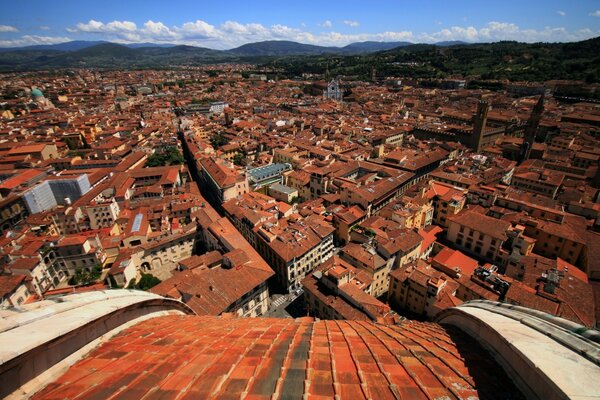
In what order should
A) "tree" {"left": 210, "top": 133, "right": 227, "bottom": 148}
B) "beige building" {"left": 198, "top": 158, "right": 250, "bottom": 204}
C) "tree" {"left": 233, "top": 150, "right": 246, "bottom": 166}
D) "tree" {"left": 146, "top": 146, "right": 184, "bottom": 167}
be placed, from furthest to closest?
"tree" {"left": 210, "top": 133, "right": 227, "bottom": 148} → "tree" {"left": 233, "top": 150, "right": 246, "bottom": 166} → "tree" {"left": 146, "top": 146, "right": 184, "bottom": 167} → "beige building" {"left": 198, "top": 158, "right": 250, "bottom": 204}

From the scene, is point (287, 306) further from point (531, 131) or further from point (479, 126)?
point (479, 126)

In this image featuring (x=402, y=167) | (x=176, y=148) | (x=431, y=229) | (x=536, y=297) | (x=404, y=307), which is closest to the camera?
(x=536, y=297)

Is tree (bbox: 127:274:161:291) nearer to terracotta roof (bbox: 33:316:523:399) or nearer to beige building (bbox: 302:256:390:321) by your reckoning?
beige building (bbox: 302:256:390:321)

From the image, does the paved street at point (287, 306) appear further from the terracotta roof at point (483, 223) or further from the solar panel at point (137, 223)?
the terracotta roof at point (483, 223)

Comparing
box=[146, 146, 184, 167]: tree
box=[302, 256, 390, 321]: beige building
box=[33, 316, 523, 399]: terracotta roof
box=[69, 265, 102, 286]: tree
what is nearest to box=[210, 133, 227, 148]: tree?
box=[146, 146, 184, 167]: tree

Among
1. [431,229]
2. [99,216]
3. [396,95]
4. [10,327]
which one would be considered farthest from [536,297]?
[396,95]

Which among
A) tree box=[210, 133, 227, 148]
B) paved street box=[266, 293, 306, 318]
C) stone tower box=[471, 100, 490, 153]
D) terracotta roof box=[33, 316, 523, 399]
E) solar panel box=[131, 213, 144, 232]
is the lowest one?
paved street box=[266, 293, 306, 318]

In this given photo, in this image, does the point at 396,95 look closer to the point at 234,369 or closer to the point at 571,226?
the point at 571,226
